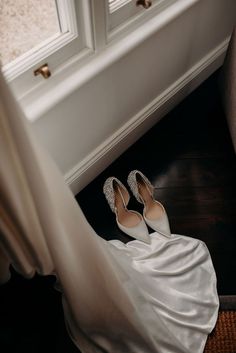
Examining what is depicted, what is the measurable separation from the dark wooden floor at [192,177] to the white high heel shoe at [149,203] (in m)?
0.05

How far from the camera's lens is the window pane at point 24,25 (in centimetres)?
93

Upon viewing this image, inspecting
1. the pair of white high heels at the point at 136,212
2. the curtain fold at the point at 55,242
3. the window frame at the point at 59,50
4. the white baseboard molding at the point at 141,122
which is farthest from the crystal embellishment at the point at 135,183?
the window frame at the point at 59,50

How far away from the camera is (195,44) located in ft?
5.07

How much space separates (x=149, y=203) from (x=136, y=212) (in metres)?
0.07

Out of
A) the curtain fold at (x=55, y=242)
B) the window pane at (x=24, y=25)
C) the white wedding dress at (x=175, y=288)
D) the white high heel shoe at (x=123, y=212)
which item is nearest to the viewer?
the curtain fold at (x=55, y=242)

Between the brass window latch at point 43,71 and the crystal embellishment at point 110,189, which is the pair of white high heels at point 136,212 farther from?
the brass window latch at point 43,71

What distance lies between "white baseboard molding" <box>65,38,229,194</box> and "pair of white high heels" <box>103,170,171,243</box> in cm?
10

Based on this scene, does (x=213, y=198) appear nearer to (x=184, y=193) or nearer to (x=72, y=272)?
(x=184, y=193)

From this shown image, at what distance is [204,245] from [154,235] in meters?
0.19

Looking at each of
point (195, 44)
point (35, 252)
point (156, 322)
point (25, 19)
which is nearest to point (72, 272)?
point (35, 252)

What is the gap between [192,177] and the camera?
Answer: 1528 millimetres

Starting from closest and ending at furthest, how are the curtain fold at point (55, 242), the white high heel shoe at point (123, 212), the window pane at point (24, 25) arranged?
1. the curtain fold at point (55, 242)
2. the window pane at point (24, 25)
3. the white high heel shoe at point (123, 212)

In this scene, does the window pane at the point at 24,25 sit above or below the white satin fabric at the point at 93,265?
above

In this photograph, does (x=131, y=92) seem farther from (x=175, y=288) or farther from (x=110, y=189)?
(x=175, y=288)
